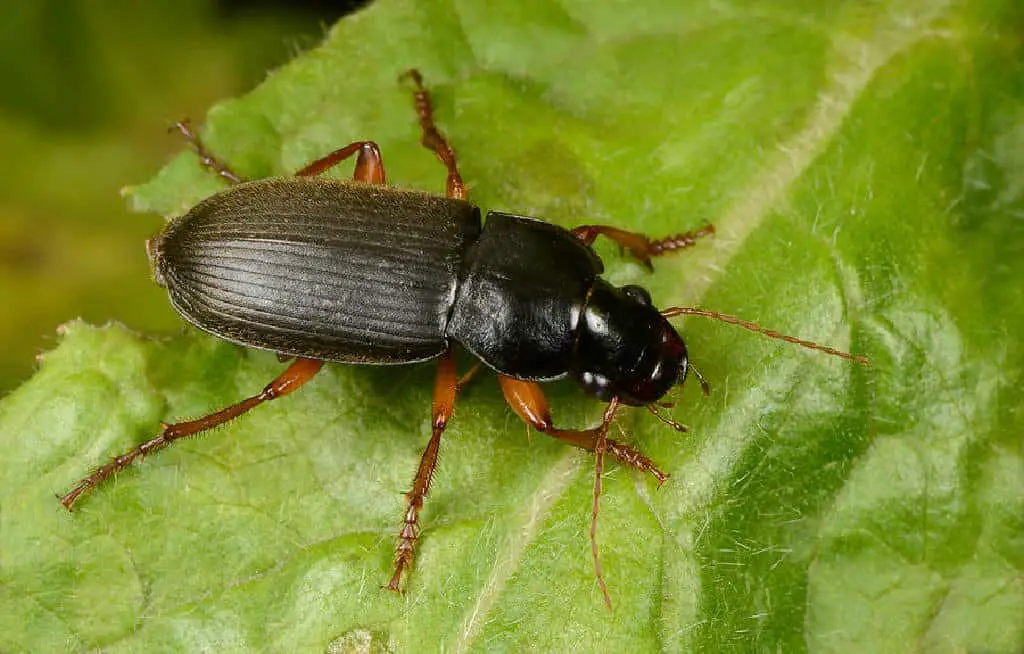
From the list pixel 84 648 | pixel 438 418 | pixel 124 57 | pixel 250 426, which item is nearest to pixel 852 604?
pixel 438 418

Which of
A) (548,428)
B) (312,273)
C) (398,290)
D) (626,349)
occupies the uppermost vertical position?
(312,273)

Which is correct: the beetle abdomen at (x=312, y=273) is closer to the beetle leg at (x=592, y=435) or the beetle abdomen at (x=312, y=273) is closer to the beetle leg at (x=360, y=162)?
the beetle leg at (x=360, y=162)

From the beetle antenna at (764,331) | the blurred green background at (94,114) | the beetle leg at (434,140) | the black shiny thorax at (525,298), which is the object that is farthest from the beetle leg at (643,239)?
the blurred green background at (94,114)

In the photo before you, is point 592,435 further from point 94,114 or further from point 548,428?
point 94,114

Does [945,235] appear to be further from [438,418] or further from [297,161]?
[297,161]

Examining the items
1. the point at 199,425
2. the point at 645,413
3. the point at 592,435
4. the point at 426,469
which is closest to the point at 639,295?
the point at 645,413

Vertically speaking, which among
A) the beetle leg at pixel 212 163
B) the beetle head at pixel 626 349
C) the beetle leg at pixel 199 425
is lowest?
the beetle head at pixel 626 349

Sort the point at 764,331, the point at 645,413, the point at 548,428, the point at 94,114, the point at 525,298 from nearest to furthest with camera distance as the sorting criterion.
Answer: the point at 764,331
the point at 548,428
the point at 645,413
the point at 525,298
the point at 94,114
